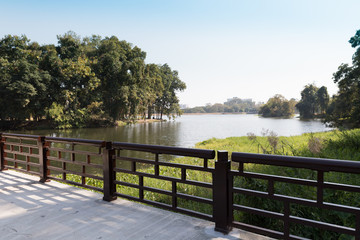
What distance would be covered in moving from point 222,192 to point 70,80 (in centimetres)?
3035

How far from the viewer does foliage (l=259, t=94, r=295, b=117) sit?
83.9 meters

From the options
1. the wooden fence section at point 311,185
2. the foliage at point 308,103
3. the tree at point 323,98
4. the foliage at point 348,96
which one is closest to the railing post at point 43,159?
the wooden fence section at point 311,185

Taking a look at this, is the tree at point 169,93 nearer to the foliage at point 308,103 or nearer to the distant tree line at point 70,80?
the distant tree line at point 70,80

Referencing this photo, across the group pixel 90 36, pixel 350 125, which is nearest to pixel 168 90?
pixel 90 36

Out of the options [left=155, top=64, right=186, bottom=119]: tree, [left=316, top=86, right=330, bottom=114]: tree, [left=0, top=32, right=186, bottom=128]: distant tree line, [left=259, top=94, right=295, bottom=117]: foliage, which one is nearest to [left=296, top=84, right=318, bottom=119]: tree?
[left=316, top=86, right=330, bottom=114]: tree

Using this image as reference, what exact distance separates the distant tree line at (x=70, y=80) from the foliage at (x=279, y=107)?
59.0 m

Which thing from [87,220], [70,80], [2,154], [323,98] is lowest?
[87,220]

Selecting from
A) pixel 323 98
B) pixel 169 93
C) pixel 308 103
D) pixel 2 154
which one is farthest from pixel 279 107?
pixel 2 154

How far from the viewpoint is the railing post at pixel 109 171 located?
3.69 meters

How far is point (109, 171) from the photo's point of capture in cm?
371

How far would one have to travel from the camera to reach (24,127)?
30.4 m

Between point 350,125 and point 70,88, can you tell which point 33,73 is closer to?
point 70,88

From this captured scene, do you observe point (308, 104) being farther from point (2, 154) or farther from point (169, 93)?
point (2, 154)

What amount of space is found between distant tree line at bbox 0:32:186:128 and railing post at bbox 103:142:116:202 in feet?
85.2
